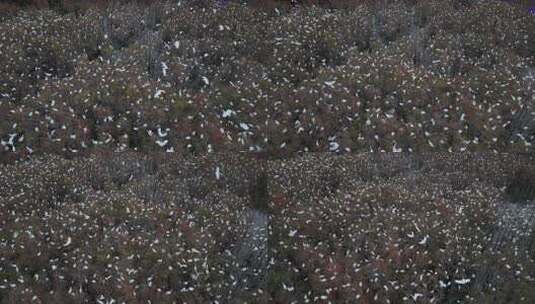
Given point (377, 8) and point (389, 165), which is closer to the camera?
point (389, 165)

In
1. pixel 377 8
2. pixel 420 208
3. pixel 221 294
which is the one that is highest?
pixel 377 8

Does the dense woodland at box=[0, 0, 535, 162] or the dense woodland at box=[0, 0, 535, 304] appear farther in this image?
the dense woodland at box=[0, 0, 535, 162]

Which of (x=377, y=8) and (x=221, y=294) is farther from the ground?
(x=377, y=8)

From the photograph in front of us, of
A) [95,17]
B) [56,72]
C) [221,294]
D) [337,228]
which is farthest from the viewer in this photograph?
[95,17]

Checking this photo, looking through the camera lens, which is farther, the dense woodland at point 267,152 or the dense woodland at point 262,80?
the dense woodland at point 262,80

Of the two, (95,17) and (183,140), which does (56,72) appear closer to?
(95,17)

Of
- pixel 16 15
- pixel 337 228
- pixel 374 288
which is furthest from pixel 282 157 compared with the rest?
pixel 16 15

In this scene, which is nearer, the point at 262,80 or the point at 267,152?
the point at 267,152

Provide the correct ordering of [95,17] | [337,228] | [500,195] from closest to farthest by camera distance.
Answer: [337,228] → [500,195] → [95,17]

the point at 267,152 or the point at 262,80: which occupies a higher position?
the point at 262,80
